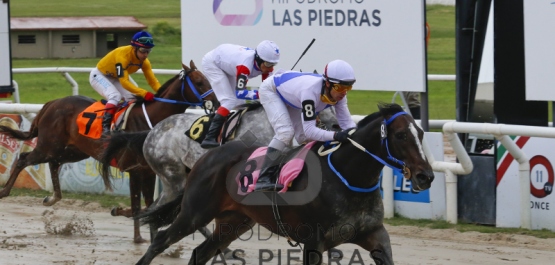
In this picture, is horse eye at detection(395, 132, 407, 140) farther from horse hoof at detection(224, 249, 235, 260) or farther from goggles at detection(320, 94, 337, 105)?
horse hoof at detection(224, 249, 235, 260)

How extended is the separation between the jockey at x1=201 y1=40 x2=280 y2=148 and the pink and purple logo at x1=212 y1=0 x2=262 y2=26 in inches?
92.8

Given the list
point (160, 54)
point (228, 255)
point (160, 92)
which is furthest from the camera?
point (160, 54)

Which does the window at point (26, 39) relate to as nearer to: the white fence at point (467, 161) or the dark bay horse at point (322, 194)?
the white fence at point (467, 161)

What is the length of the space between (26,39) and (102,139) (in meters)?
17.8

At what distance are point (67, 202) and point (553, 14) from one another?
5.37 m

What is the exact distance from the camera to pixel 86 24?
85.0 feet

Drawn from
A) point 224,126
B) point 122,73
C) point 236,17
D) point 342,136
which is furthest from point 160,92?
point 342,136

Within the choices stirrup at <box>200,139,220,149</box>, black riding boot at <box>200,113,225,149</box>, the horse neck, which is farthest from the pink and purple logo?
the horse neck

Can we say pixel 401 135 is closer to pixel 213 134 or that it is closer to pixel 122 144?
pixel 213 134

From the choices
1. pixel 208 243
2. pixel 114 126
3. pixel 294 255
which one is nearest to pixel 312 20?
pixel 114 126

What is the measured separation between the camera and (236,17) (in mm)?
11125

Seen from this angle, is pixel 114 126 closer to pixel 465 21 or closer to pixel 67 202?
pixel 67 202

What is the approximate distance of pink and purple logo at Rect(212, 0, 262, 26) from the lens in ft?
35.5

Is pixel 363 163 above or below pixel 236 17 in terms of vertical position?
below
